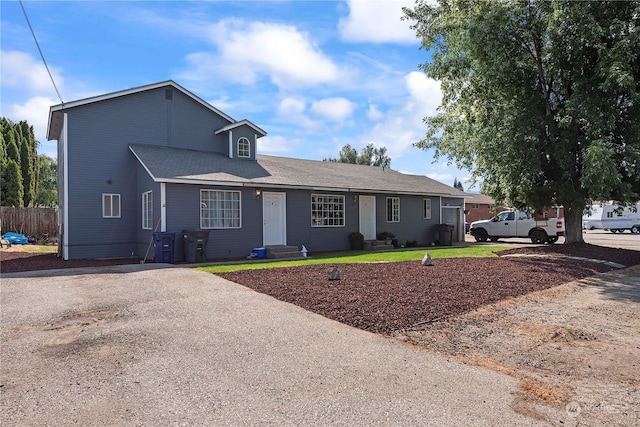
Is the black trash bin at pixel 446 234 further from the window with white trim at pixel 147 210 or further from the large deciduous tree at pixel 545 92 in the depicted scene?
the window with white trim at pixel 147 210

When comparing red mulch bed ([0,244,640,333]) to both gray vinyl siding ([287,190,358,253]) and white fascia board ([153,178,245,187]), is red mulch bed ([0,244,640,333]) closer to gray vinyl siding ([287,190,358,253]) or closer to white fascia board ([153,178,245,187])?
white fascia board ([153,178,245,187])

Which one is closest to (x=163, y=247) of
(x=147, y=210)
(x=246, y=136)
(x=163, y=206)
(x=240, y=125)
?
(x=163, y=206)

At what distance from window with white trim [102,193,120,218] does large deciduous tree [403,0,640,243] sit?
1264cm

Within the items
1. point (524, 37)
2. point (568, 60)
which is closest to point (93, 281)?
point (524, 37)

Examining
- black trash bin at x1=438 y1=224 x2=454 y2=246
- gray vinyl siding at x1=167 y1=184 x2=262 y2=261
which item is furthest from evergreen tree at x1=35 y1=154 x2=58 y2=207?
black trash bin at x1=438 y1=224 x2=454 y2=246

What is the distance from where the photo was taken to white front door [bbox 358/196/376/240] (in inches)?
746

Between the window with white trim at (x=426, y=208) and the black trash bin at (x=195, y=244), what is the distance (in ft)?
39.7

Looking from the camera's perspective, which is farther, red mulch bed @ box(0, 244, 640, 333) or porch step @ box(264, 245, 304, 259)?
porch step @ box(264, 245, 304, 259)

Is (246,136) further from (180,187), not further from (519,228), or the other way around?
(519,228)

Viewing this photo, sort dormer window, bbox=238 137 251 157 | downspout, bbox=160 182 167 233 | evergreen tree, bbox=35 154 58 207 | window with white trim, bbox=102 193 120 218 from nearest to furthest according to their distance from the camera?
downspout, bbox=160 182 167 233 → window with white trim, bbox=102 193 120 218 → dormer window, bbox=238 137 251 157 → evergreen tree, bbox=35 154 58 207

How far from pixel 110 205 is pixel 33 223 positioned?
8193 millimetres

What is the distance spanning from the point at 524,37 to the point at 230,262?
453 inches

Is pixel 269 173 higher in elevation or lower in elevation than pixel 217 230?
higher

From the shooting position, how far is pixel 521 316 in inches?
248
